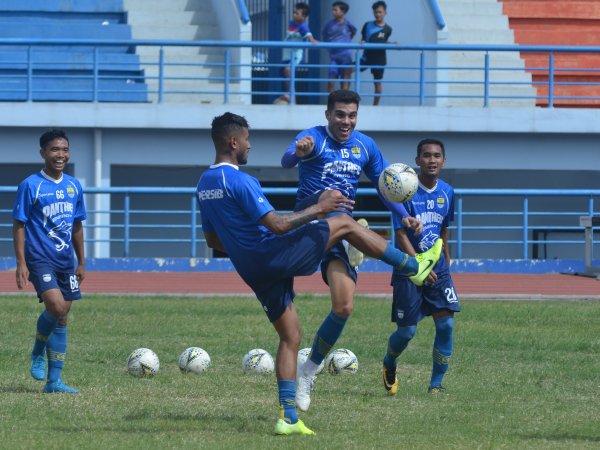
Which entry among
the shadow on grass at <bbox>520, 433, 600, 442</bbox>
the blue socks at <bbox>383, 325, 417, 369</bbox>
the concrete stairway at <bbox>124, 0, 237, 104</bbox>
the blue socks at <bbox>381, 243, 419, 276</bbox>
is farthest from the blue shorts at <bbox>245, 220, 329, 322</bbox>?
the concrete stairway at <bbox>124, 0, 237, 104</bbox>

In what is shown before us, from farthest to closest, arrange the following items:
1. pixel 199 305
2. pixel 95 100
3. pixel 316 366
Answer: pixel 95 100, pixel 199 305, pixel 316 366

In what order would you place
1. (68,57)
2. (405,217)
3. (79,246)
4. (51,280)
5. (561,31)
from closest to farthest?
(405,217) → (51,280) → (79,246) → (68,57) → (561,31)

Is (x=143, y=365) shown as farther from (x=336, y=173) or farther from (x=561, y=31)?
(x=561, y=31)

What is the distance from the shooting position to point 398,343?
966 cm

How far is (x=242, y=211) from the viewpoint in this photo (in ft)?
25.5

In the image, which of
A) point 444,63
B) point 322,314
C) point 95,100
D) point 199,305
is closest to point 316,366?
point 322,314

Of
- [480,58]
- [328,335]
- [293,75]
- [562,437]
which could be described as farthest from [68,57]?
[562,437]

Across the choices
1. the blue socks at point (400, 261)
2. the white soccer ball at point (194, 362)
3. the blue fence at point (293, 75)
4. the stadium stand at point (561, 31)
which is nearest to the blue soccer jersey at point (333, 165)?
the blue socks at point (400, 261)

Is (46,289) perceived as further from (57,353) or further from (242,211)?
(242,211)

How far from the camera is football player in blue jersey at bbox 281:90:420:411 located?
29.1 ft

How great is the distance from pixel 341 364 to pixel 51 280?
2.54 m

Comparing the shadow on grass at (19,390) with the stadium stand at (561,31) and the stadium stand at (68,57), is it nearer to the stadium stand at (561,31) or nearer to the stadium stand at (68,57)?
the stadium stand at (68,57)

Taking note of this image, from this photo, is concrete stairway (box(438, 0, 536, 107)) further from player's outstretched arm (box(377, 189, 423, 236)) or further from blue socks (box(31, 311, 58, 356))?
blue socks (box(31, 311, 58, 356))

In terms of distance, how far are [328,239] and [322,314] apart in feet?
23.9
